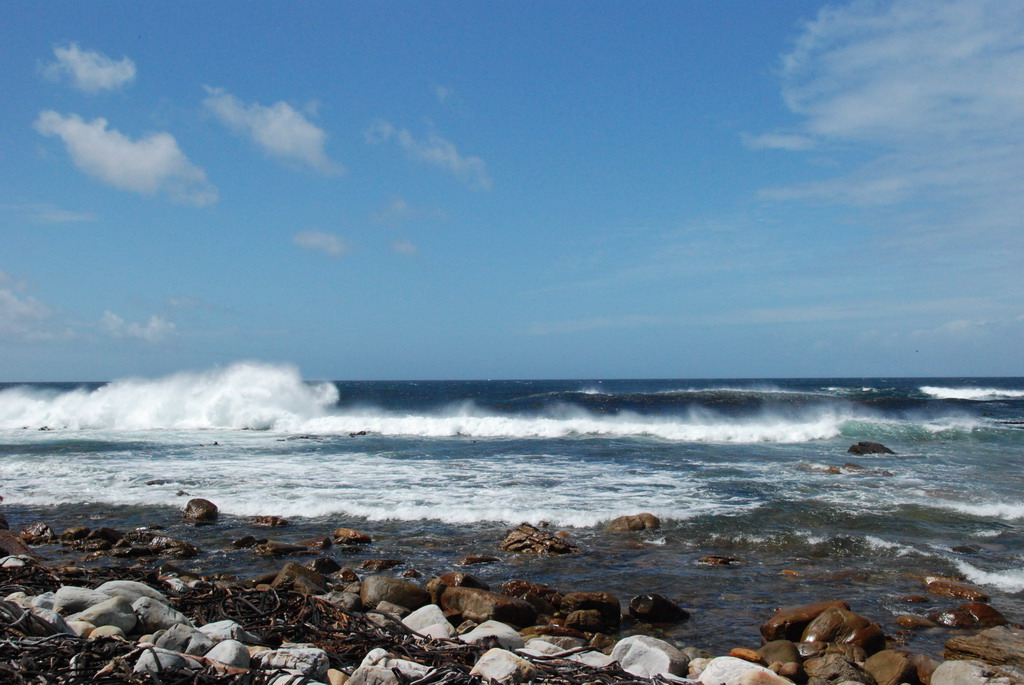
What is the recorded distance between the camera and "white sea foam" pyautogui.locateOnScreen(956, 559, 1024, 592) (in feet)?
28.1

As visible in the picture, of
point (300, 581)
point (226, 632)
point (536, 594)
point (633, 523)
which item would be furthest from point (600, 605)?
point (633, 523)

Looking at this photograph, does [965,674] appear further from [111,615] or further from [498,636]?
[111,615]

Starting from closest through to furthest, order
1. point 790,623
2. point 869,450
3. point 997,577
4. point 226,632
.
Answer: point 226,632 < point 790,623 < point 997,577 < point 869,450

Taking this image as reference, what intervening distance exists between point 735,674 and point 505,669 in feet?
6.35

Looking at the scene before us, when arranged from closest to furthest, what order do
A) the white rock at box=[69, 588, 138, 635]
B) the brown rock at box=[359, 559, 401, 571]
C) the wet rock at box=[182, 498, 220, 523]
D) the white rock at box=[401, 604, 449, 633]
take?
the white rock at box=[69, 588, 138, 635]
the white rock at box=[401, 604, 449, 633]
the brown rock at box=[359, 559, 401, 571]
the wet rock at box=[182, 498, 220, 523]

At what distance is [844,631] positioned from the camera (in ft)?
21.9

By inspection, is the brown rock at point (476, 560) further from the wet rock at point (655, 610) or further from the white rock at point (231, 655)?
the white rock at point (231, 655)

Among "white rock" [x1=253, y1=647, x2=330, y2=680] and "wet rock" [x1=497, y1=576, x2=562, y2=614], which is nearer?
"white rock" [x1=253, y1=647, x2=330, y2=680]

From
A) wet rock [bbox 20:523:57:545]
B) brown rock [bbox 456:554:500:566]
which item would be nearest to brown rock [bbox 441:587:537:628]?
brown rock [bbox 456:554:500:566]

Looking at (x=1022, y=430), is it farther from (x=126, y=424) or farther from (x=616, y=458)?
(x=126, y=424)

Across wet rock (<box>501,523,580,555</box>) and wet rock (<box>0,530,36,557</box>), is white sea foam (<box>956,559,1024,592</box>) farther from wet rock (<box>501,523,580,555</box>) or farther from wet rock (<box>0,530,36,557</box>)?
wet rock (<box>0,530,36,557</box>)

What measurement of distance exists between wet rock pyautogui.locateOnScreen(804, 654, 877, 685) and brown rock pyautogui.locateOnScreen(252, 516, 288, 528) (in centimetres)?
902

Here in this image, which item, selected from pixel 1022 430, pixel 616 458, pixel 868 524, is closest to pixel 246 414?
pixel 616 458

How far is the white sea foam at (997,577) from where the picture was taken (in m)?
8.55
